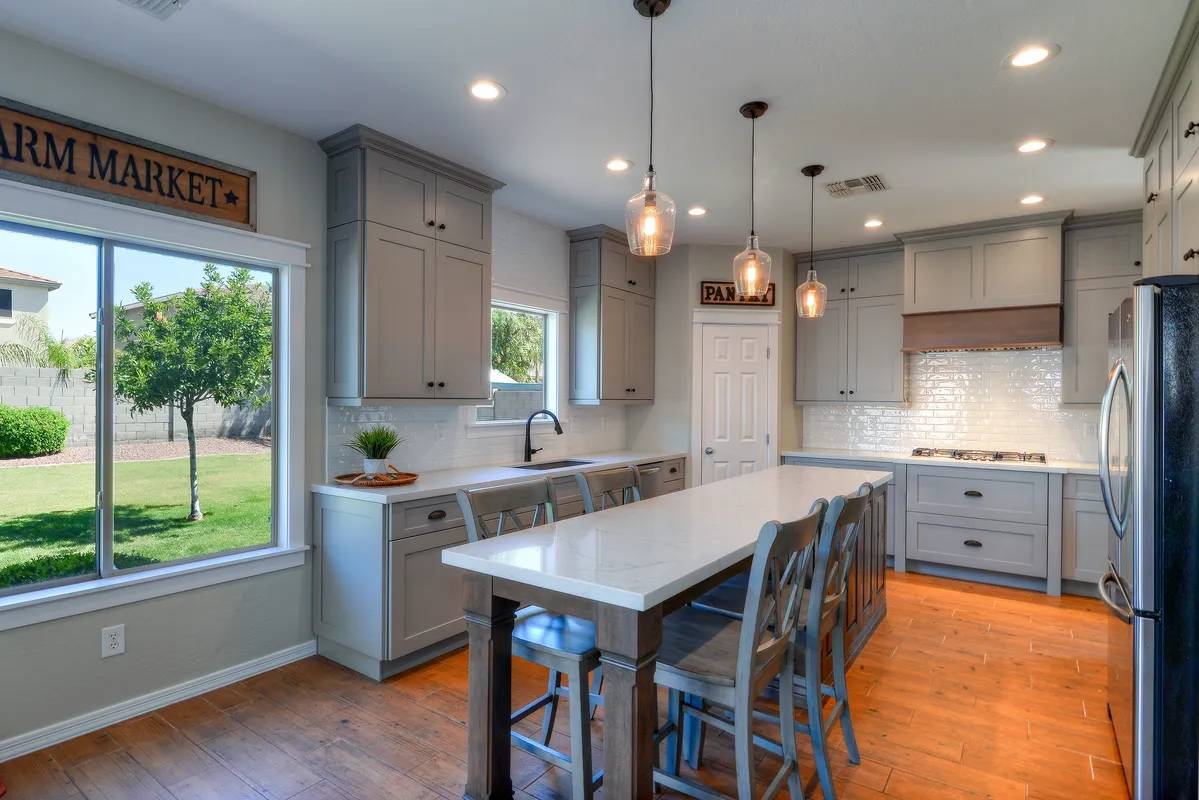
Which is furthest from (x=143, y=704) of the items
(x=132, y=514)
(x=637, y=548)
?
(x=637, y=548)

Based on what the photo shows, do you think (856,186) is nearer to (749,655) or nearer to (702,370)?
(702,370)

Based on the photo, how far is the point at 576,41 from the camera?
2344mm

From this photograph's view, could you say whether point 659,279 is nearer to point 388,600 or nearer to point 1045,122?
point 1045,122

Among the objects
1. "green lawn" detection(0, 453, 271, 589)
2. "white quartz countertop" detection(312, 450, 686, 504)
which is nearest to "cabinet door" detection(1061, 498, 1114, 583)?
"white quartz countertop" detection(312, 450, 686, 504)

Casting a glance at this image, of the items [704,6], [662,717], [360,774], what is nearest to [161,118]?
[704,6]

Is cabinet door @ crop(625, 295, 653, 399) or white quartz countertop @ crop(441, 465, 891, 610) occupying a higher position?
cabinet door @ crop(625, 295, 653, 399)

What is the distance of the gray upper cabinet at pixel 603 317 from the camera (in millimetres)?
4879

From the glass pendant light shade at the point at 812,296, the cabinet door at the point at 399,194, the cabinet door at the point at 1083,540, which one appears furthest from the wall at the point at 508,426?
the cabinet door at the point at 1083,540

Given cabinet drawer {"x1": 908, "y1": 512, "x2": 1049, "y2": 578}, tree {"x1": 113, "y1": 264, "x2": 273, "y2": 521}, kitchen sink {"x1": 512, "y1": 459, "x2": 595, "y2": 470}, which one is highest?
tree {"x1": 113, "y1": 264, "x2": 273, "y2": 521}

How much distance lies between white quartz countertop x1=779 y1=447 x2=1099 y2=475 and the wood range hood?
87 cm

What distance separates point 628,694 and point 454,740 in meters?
1.27

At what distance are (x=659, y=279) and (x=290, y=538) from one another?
142 inches

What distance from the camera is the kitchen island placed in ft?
5.03

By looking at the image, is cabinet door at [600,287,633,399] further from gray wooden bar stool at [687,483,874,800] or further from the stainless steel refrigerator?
the stainless steel refrigerator
